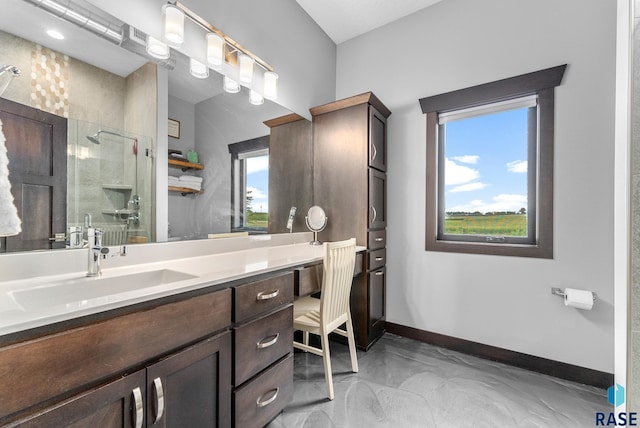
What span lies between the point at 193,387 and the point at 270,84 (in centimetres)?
192

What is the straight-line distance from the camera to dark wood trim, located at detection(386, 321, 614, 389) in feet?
5.54

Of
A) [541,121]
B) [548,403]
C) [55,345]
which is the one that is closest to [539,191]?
[541,121]

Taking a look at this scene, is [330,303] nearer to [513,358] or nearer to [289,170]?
[289,170]

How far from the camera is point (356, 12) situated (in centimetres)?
240

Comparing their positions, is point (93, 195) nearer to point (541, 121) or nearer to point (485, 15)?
point (541, 121)

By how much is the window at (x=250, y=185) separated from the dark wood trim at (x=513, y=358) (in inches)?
61.3

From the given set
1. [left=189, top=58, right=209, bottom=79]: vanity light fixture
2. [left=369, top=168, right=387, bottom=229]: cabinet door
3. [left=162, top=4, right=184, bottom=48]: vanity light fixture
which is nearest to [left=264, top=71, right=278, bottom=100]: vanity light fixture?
[left=189, top=58, right=209, bottom=79]: vanity light fixture

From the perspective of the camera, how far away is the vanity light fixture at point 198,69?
1530 mm

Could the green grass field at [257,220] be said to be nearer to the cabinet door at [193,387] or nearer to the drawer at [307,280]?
the drawer at [307,280]

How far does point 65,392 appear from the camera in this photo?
672 millimetres

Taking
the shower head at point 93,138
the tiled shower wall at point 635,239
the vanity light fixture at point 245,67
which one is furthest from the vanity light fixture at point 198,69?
the tiled shower wall at point 635,239

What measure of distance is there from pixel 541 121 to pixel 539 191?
1.59 ft

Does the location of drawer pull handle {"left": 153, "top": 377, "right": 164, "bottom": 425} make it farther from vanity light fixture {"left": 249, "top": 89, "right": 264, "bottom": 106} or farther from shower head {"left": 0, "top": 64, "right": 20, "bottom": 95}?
vanity light fixture {"left": 249, "top": 89, "right": 264, "bottom": 106}

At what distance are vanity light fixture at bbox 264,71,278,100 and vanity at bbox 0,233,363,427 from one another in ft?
4.14
